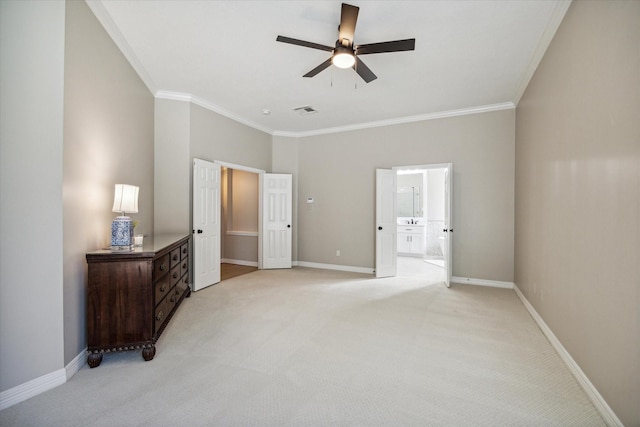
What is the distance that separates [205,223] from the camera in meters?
4.61

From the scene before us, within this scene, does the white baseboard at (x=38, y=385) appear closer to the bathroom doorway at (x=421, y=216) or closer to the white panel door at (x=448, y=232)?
the white panel door at (x=448, y=232)

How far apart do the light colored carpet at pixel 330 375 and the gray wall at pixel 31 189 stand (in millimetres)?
383

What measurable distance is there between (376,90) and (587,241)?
3211 mm

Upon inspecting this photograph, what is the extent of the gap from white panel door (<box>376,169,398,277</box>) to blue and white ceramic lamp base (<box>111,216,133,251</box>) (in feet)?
13.3

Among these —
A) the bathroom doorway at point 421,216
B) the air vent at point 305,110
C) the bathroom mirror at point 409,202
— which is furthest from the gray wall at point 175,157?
the bathroom mirror at point 409,202

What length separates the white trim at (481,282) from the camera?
4.68 meters

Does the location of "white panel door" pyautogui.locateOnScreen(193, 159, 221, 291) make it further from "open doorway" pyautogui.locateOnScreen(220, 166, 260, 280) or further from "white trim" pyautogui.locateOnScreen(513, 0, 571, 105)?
"white trim" pyautogui.locateOnScreen(513, 0, 571, 105)

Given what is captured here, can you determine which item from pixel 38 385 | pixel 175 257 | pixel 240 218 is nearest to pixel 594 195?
pixel 175 257

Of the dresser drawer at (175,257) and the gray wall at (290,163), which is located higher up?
the gray wall at (290,163)

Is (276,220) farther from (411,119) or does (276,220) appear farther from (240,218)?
(411,119)

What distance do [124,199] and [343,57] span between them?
249 cm

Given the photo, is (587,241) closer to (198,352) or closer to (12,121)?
(198,352)

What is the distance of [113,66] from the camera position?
296cm

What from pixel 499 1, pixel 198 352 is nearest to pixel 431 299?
pixel 198 352
